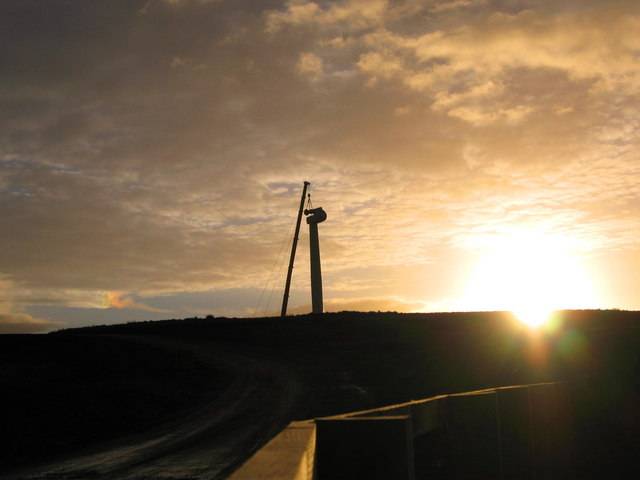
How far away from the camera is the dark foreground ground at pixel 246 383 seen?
15.1 m

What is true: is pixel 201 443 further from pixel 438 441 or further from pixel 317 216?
pixel 317 216

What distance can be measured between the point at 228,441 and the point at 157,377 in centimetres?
1501

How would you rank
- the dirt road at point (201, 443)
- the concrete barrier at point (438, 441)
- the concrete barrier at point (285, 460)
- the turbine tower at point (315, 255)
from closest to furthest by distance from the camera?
the concrete barrier at point (285, 460) < the concrete barrier at point (438, 441) < the dirt road at point (201, 443) < the turbine tower at point (315, 255)

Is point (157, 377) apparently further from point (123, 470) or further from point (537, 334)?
point (537, 334)

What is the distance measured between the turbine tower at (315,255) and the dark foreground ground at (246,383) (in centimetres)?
1365

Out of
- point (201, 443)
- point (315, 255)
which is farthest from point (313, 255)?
point (201, 443)

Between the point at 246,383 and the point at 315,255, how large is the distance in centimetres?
3880

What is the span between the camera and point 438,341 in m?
43.2

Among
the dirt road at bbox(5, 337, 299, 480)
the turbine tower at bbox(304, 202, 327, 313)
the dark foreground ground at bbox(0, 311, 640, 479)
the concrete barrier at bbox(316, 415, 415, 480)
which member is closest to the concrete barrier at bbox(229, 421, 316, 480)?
the concrete barrier at bbox(316, 415, 415, 480)

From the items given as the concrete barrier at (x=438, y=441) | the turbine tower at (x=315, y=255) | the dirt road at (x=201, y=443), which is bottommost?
the dirt road at (x=201, y=443)

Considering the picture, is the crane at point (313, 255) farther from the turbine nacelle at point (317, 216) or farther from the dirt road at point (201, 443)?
the dirt road at point (201, 443)

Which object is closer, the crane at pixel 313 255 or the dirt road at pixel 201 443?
the dirt road at pixel 201 443

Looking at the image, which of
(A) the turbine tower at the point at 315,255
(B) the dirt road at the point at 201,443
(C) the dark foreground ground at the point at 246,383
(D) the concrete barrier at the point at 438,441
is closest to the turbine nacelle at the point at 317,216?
(A) the turbine tower at the point at 315,255

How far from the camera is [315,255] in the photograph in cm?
6906
